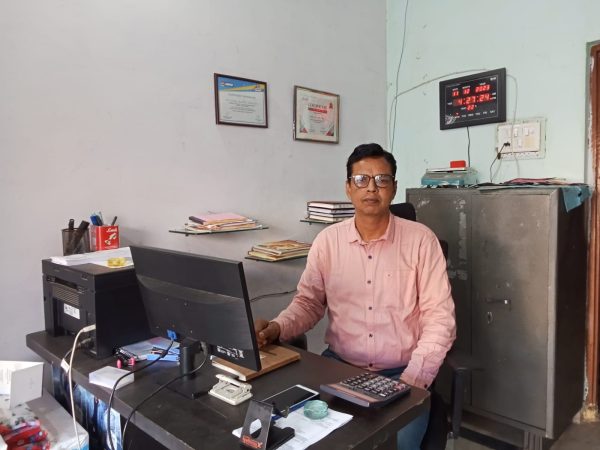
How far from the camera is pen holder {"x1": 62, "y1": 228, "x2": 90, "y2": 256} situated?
1.71 m

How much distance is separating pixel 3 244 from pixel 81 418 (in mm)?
702

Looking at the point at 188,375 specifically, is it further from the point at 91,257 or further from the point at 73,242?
the point at 73,242

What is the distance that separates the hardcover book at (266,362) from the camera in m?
1.21

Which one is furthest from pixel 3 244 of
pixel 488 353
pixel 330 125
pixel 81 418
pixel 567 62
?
pixel 567 62

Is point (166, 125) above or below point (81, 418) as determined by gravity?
above

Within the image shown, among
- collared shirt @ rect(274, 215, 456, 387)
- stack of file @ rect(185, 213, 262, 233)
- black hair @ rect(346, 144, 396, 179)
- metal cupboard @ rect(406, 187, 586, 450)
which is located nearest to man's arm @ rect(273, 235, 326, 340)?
collared shirt @ rect(274, 215, 456, 387)

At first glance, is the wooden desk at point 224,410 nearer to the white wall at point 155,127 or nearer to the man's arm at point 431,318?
the man's arm at point 431,318

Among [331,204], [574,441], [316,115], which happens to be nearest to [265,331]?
[331,204]

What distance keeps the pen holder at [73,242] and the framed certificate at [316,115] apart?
51.9 inches

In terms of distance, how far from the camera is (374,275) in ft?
5.59

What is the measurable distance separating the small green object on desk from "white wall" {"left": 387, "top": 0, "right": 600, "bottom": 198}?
80.6 inches

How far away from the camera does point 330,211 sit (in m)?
2.55

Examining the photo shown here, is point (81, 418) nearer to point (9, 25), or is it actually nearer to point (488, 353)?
point (9, 25)

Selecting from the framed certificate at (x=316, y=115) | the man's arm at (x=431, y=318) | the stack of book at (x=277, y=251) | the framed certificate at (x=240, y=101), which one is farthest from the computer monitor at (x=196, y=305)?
the framed certificate at (x=316, y=115)
